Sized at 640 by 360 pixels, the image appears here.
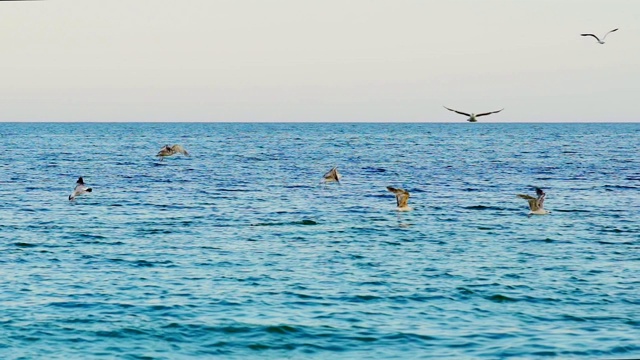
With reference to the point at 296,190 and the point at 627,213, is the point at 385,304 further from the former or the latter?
the point at 296,190

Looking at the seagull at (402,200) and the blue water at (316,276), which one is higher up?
the seagull at (402,200)

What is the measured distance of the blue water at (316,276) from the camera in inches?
596

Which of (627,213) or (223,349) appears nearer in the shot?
(223,349)

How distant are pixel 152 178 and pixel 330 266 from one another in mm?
32617

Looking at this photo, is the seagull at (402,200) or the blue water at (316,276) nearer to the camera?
the blue water at (316,276)

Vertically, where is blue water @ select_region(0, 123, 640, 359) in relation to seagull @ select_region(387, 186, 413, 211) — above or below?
below

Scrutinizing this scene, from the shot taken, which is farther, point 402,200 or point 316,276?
point 402,200

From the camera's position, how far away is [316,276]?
20.4 m

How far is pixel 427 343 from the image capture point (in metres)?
15.0

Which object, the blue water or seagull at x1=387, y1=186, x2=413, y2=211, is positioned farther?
seagull at x1=387, y1=186, x2=413, y2=211

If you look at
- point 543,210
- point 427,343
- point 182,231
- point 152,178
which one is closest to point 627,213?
point 543,210

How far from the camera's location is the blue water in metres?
15.1

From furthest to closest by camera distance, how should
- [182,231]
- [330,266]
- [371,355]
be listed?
[182,231] → [330,266] → [371,355]

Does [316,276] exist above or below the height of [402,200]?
below
